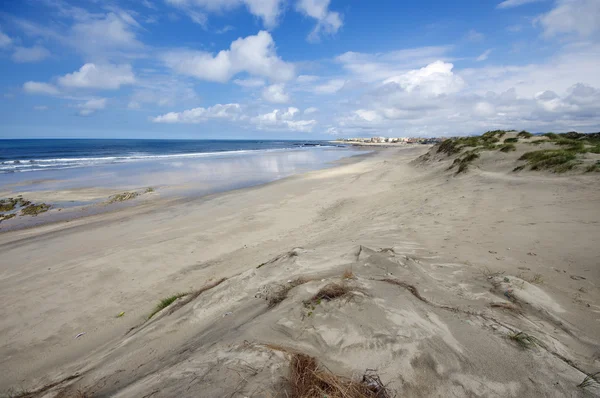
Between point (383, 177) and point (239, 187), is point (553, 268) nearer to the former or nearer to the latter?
point (383, 177)

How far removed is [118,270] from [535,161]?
54.9ft

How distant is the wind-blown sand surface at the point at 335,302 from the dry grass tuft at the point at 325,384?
0.40 feet

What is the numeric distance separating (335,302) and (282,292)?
957 millimetres

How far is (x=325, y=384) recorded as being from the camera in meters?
2.10

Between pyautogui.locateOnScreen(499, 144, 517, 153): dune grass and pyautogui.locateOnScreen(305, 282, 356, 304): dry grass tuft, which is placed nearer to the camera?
pyautogui.locateOnScreen(305, 282, 356, 304): dry grass tuft

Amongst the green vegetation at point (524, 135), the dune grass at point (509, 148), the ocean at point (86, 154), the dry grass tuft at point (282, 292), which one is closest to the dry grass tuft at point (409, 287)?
the dry grass tuft at point (282, 292)

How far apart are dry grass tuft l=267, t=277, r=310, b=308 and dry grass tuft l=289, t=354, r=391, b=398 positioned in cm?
138

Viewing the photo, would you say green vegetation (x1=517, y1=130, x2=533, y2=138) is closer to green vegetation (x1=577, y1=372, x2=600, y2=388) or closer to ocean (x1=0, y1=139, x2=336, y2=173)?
green vegetation (x1=577, y1=372, x2=600, y2=388)

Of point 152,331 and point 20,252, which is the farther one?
point 20,252

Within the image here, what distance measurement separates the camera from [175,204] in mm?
15250

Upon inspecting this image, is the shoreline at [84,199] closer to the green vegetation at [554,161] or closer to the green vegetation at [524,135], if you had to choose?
the green vegetation at [554,161]

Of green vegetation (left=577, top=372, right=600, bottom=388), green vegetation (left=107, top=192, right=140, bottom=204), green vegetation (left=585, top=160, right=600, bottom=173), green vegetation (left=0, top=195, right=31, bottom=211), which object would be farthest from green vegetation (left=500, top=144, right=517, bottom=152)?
green vegetation (left=0, top=195, right=31, bottom=211)

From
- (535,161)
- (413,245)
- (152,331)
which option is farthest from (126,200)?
(535,161)

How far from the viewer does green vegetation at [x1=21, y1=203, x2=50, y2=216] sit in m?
14.2
